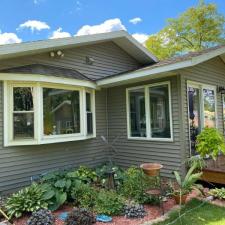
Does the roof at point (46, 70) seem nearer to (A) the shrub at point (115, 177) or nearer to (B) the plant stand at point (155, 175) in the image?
(A) the shrub at point (115, 177)

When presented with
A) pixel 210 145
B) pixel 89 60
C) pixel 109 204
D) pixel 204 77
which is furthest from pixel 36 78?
pixel 204 77

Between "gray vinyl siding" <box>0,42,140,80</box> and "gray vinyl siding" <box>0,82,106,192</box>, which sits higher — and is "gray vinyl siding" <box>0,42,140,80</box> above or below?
above

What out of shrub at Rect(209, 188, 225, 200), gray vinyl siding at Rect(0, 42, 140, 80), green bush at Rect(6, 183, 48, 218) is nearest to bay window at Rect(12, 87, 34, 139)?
gray vinyl siding at Rect(0, 42, 140, 80)

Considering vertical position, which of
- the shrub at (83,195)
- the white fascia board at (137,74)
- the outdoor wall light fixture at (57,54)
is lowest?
the shrub at (83,195)

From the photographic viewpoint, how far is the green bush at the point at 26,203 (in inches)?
183

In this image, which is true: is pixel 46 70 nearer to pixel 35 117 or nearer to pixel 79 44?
pixel 35 117

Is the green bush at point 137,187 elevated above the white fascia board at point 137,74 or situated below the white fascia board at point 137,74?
below

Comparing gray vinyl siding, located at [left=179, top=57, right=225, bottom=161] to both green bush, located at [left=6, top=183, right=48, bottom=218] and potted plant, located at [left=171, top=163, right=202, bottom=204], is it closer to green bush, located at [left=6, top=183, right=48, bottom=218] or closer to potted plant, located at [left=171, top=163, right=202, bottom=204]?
potted plant, located at [left=171, top=163, right=202, bottom=204]

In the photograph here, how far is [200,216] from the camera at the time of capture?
4695 millimetres

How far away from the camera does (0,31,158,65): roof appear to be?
563 cm

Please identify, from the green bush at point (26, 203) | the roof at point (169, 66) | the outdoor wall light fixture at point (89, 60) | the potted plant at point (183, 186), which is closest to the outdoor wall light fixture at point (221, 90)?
the roof at point (169, 66)

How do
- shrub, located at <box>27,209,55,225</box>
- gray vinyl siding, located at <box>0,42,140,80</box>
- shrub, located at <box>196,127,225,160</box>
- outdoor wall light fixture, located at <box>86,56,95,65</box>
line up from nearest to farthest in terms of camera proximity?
shrub, located at <box>27,209,55,225</box> → shrub, located at <box>196,127,225,160</box> → gray vinyl siding, located at <box>0,42,140,80</box> → outdoor wall light fixture, located at <box>86,56,95,65</box>

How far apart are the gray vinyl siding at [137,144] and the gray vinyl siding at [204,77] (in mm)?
214

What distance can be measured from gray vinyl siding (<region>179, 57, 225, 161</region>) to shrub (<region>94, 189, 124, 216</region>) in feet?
8.15
